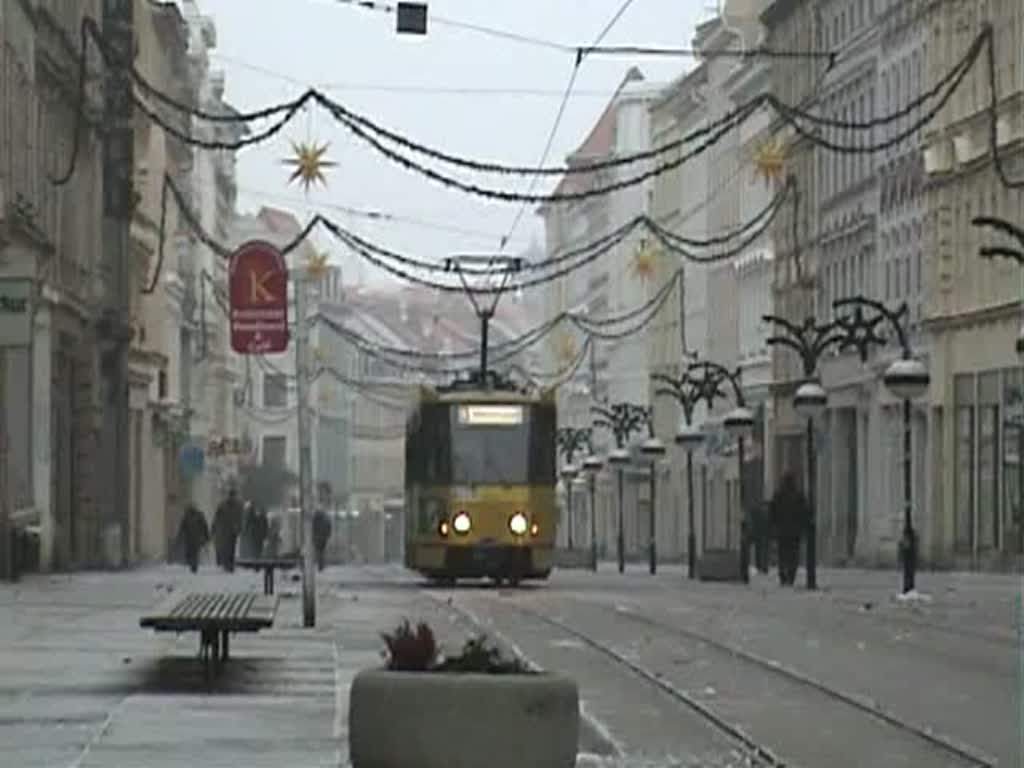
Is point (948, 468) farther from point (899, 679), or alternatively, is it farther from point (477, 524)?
point (899, 679)

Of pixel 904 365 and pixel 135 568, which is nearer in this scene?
pixel 904 365

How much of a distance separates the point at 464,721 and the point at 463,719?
0.01m

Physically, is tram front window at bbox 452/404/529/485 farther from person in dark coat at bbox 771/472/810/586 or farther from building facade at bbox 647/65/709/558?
building facade at bbox 647/65/709/558

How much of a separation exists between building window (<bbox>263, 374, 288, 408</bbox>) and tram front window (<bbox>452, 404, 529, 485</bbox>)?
362ft

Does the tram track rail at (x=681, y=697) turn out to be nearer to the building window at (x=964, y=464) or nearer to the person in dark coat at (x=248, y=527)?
the building window at (x=964, y=464)

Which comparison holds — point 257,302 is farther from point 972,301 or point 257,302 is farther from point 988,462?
point 972,301

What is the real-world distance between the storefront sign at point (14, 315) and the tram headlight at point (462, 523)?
1309 centimetres

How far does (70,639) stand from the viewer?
29766 mm

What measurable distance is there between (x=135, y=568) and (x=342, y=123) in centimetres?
3253

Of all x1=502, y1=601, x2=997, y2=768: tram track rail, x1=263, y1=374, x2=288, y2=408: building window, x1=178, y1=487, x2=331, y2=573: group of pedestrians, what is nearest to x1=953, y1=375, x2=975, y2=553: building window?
x1=178, y1=487, x2=331, y2=573: group of pedestrians

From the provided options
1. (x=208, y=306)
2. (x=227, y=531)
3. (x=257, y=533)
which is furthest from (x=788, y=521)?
(x=208, y=306)

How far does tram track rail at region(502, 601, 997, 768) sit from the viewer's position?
1905 cm

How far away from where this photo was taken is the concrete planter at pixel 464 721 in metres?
Result: 14.8

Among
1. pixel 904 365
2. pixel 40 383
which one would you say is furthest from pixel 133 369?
pixel 904 365
